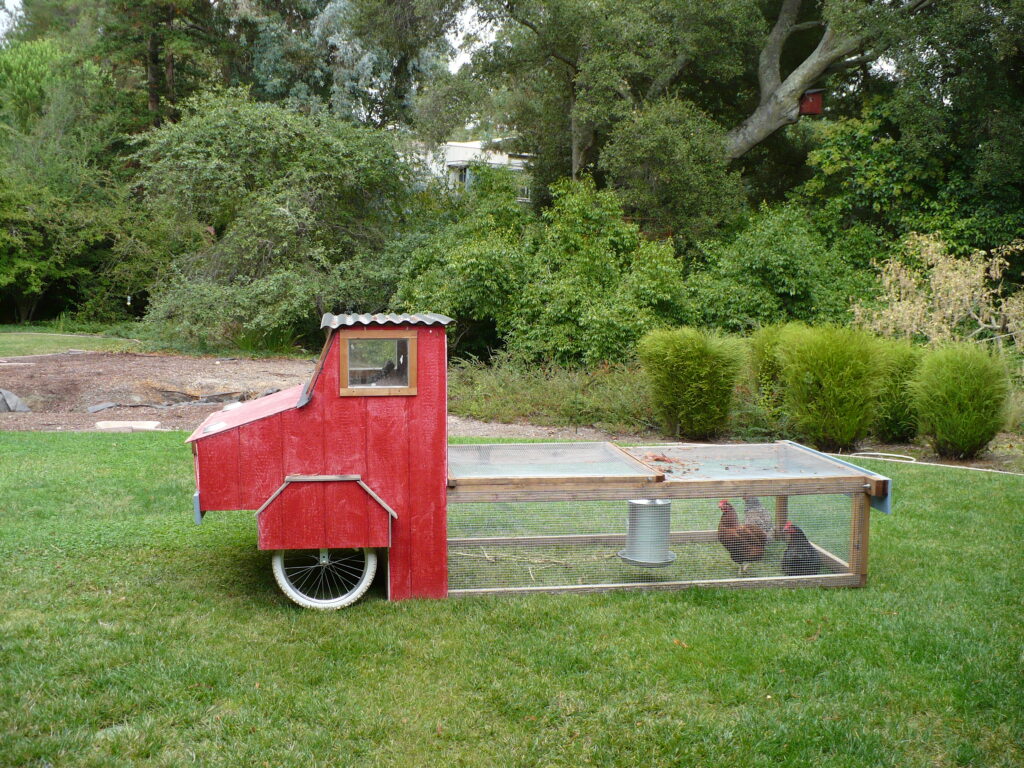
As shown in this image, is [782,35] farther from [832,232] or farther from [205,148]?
[205,148]

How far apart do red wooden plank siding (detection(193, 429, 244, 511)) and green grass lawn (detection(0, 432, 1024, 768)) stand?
1.96ft

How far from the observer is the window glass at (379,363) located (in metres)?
4.40

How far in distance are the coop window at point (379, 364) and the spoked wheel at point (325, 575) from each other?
0.94 meters

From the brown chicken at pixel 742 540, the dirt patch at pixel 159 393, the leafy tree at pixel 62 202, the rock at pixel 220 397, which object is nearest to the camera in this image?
the brown chicken at pixel 742 540

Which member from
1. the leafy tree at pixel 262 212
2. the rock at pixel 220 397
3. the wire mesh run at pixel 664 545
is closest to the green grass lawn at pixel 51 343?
the leafy tree at pixel 262 212

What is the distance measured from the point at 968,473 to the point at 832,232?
1198 centimetres

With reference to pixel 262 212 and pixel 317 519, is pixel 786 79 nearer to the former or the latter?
pixel 262 212

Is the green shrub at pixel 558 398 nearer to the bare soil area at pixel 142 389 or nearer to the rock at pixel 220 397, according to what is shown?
the bare soil area at pixel 142 389

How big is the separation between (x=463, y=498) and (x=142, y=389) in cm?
909

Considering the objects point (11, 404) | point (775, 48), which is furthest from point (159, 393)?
point (775, 48)

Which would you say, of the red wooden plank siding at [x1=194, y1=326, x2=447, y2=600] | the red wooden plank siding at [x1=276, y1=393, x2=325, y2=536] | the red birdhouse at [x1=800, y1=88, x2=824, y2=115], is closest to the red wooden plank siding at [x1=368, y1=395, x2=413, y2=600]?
the red wooden plank siding at [x1=194, y1=326, x2=447, y2=600]

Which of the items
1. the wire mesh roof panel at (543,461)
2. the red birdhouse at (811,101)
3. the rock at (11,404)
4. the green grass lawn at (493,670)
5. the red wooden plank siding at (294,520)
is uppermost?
the red birdhouse at (811,101)

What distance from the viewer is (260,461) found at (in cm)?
436

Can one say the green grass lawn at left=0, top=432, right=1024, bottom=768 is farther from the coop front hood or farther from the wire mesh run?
the coop front hood
